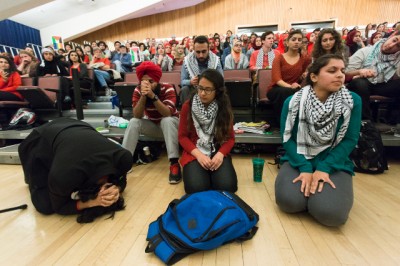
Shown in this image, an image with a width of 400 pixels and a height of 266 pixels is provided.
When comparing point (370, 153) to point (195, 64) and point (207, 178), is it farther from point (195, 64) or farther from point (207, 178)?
point (195, 64)

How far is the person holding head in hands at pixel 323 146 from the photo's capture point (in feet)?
3.95

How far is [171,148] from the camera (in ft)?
6.39

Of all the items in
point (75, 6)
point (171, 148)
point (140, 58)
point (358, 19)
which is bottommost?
point (171, 148)

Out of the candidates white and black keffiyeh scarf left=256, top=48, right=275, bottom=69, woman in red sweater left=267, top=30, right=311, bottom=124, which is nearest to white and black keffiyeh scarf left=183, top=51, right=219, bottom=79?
woman in red sweater left=267, top=30, right=311, bottom=124

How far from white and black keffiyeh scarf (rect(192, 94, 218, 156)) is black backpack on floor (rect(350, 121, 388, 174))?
1.33m

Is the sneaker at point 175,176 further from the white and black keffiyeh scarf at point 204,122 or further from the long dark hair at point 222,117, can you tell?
the long dark hair at point 222,117

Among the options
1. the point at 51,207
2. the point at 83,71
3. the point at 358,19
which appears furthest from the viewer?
the point at 358,19

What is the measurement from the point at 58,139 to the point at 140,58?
224 inches

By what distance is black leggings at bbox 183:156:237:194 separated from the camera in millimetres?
1518

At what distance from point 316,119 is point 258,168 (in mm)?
620

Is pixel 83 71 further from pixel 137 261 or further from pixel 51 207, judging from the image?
pixel 137 261

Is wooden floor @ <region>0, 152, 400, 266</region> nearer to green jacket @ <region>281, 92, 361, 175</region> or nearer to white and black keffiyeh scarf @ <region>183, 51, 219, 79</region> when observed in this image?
green jacket @ <region>281, 92, 361, 175</region>

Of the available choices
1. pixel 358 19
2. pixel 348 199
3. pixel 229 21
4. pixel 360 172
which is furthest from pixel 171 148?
pixel 358 19

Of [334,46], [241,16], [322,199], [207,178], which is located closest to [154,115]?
[207,178]
